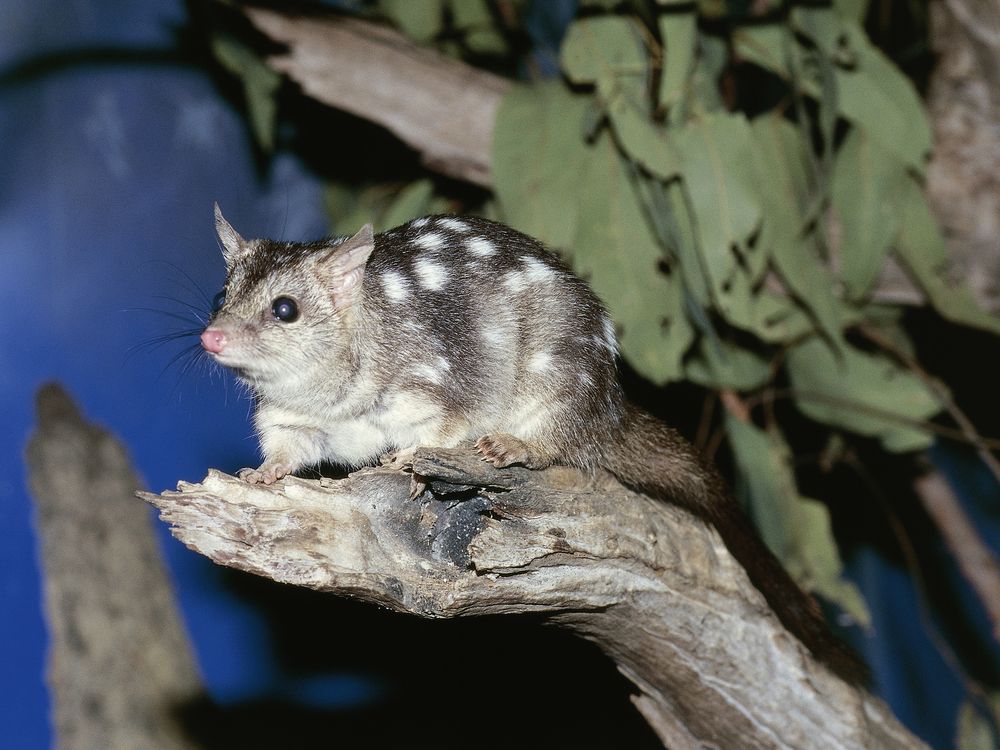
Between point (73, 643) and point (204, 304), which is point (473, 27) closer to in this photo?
point (204, 304)

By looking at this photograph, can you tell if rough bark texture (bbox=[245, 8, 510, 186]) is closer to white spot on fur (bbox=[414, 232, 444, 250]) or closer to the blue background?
the blue background

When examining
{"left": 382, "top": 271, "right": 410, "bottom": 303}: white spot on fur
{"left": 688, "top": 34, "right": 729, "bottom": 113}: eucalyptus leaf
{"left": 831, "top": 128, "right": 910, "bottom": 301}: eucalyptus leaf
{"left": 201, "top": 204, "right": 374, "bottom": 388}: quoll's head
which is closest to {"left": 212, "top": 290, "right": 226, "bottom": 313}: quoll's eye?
{"left": 201, "top": 204, "right": 374, "bottom": 388}: quoll's head

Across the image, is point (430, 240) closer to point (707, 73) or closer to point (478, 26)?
point (707, 73)

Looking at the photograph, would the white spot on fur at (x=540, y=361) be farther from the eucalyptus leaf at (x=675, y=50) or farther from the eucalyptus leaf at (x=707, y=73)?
the eucalyptus leaf at (x=707, y=73)

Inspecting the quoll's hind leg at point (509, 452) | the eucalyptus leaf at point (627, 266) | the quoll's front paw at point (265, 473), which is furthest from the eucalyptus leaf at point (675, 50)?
the quoll's front paw at point (265, 473)

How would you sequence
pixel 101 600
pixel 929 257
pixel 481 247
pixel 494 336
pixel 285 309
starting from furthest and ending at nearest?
pixel 929 257, pixel 101 600, pixel 481 247, pixel 494 336, pixel 285 309

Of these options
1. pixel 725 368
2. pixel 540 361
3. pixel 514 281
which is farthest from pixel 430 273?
pixel 725 368
